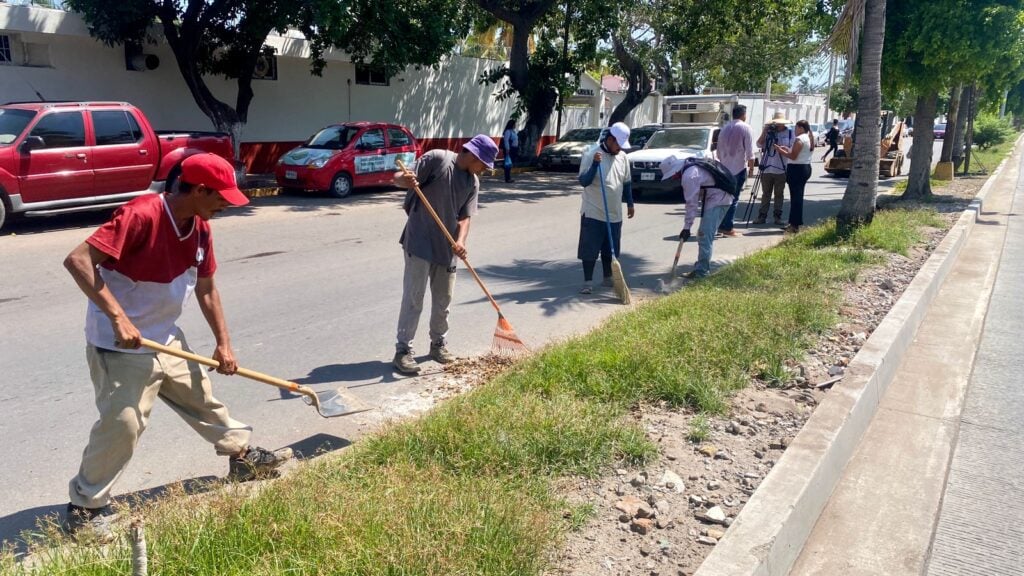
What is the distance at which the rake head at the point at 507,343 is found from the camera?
20.0ft

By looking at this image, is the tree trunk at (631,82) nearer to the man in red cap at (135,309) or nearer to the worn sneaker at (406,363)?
the worn sneaker at (406,363)

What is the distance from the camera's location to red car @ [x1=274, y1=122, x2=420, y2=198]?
645 inches

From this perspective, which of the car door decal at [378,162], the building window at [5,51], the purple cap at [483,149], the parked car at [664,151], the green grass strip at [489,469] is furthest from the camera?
the car door decal at [378,162]

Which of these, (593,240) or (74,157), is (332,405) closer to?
(593,240)

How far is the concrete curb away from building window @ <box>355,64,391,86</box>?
19342 mm

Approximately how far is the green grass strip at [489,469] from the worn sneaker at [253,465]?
0.77ft

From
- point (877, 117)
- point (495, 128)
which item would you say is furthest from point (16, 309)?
point (495, 128)

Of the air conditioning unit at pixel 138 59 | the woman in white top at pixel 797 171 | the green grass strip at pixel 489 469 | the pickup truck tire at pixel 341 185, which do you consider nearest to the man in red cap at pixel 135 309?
the green grass strip at pixel 489 469

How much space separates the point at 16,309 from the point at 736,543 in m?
7.00

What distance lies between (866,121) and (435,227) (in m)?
7.60

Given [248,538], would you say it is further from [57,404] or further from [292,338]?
[292,338]

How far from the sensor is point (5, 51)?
52.6 ft

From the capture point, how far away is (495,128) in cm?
2933

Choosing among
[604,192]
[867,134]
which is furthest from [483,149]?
[867,134]
